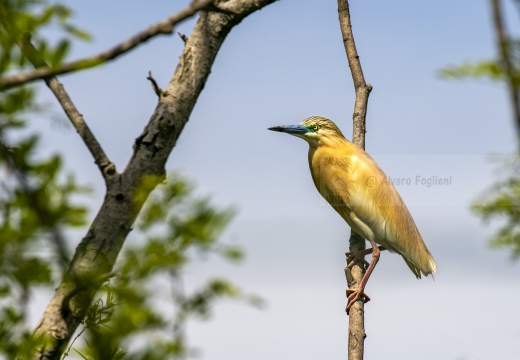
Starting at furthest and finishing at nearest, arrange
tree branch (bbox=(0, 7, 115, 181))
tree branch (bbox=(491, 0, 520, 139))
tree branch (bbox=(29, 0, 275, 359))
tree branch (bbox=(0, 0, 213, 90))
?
1. tree branch (bbox=(0, 7, 115, 181))
2. tree branch (bbox=(29, 0, 275, 359))
3. tree branch (bbox=(0, 0, 213, 90))
4. tree branch (bbox=(491, 0, 520, 139))

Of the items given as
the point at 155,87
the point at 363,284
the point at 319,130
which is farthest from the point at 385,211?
the point at 155,87

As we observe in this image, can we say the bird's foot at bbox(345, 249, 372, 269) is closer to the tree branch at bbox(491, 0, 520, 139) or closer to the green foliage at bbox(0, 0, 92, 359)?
the green foliage at bbox(0, 0, 92, 359)

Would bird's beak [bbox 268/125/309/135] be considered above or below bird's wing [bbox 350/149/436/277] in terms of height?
above

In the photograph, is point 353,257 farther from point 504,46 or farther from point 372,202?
point 504,46

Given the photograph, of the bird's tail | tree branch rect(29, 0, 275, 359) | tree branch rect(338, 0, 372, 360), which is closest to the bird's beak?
tree branch rect(338, 0, 372, 360)

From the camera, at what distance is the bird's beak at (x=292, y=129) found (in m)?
7.52

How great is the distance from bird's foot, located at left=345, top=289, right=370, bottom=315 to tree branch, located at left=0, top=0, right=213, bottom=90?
433 centimetres

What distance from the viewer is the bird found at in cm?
747

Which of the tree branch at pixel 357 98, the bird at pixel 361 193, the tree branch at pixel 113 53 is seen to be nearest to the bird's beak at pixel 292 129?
the bird at pixel 361 193

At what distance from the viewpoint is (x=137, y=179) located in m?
3.12

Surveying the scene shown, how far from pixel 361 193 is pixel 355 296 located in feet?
5.39

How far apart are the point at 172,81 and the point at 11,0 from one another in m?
1.05

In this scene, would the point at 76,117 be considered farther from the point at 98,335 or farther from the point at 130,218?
the point at 98,335

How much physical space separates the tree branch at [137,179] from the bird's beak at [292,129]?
3.62 meters
